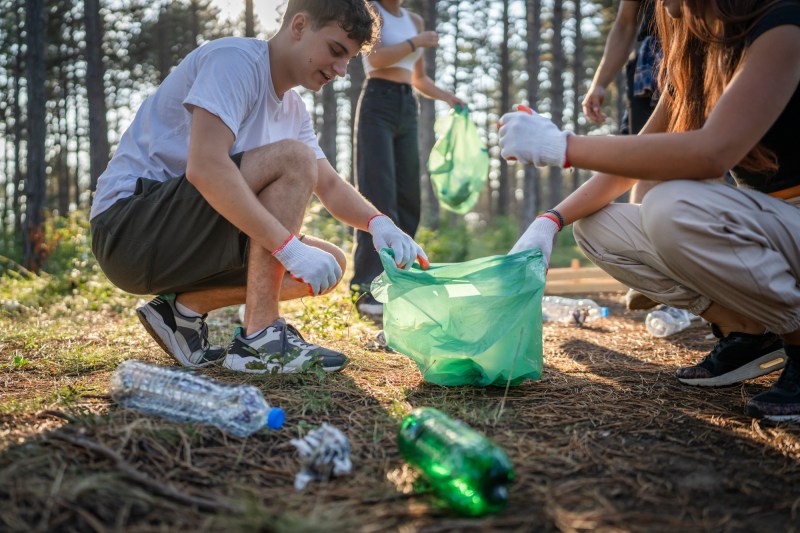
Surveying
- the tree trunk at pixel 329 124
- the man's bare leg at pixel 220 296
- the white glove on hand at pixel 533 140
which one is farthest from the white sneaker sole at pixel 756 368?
the tree trunk at pixel 329 124

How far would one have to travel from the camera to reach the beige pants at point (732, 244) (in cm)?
160

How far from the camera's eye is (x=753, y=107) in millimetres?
1514

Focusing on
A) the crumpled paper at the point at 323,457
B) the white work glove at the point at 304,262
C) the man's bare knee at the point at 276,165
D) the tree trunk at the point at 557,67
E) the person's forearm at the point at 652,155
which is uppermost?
the tree trunk at the point at 557,67

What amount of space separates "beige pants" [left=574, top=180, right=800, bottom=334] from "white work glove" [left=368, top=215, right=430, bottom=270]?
0.77m

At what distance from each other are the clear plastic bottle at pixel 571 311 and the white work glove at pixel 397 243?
1574 mm

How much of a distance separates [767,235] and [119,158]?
2.21 metres

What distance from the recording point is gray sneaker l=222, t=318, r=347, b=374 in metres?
1.95

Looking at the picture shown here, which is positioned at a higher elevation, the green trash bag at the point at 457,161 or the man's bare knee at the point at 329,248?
the green trash bag at the point at 457,161

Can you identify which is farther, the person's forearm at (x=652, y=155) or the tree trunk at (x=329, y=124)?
the tree trunk at (x=329, y=124)

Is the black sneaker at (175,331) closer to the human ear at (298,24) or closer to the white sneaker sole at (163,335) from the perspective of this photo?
the white sneaker sole at (163,335)

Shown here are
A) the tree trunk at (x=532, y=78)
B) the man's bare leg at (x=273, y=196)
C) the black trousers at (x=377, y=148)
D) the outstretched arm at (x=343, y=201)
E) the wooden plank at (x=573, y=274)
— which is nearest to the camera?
the man's bare leg at (x=273, y=196)

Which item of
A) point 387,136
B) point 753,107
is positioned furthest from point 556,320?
point 753,107

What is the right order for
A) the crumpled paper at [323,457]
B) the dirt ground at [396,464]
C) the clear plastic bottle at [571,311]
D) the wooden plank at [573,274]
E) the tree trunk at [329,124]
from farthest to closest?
the tree trunk at [329,124] → the wooden plank at [573,274] → the clear plastic bottle at [571,311] → the crumpled paper at [323,457] → the dirt ground at [396,464]

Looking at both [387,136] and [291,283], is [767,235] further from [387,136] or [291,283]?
[387,136]
